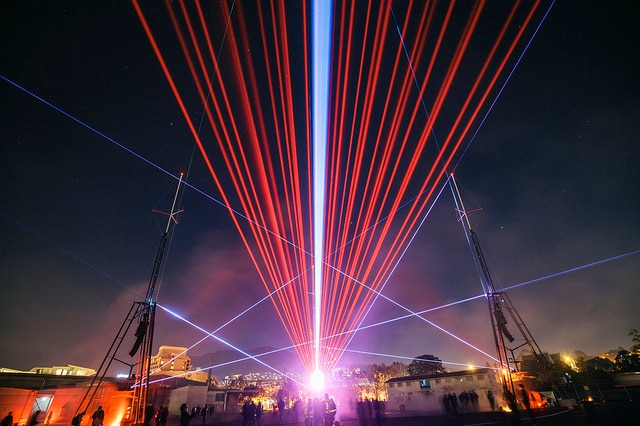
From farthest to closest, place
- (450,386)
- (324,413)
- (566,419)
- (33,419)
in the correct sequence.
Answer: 1. (450,386)
2. (33,419)
3. (324,413)
4. (566,419)

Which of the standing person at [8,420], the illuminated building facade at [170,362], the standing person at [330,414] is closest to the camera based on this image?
the standing person at [330,414]

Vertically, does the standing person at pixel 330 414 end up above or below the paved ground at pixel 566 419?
above

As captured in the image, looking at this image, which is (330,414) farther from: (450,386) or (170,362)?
(170,362)

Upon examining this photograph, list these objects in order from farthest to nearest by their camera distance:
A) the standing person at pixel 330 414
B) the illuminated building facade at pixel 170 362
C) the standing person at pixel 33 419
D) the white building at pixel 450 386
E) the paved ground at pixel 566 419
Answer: the illuminated building facade at pixel 170 362 → the white building at pixel 450 386 → the standing person at pixel 33 419 → the standing person at pixel 330 414 → the paved ground at pixel 566 419

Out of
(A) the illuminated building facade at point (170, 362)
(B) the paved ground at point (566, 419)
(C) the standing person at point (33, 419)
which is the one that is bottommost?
(B) the paved ground at point (566, 419)

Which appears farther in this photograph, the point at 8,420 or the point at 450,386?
the point at 450,386

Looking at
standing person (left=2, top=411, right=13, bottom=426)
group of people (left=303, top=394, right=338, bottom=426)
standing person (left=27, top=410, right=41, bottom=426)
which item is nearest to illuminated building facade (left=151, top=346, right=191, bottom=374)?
standing person (left=27, top=410, right=41, bottom=426)

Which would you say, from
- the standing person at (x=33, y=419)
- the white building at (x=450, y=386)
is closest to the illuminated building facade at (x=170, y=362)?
the white building at (x=450, y=386)

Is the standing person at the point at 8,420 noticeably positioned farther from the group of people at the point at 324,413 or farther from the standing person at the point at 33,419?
the group of people at the point at 324,413

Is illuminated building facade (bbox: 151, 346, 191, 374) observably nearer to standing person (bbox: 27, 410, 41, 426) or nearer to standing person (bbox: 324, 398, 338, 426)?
standing person (bbox: 27, 410, 41, 426)

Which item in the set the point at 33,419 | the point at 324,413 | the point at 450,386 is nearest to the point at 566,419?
the point at 324,413

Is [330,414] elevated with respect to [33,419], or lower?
elevated

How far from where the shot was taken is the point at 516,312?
2169cm

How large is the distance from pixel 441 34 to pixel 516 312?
19.9m
